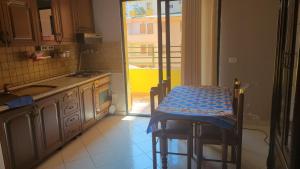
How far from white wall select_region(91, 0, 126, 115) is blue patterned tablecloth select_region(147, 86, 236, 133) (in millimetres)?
1764

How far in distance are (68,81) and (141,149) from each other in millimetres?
1513

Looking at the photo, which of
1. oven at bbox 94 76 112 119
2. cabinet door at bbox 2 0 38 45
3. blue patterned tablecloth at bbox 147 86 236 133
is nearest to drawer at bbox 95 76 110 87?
oven at bbox 94 76 112 119

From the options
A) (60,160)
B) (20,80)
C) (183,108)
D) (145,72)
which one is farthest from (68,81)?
(145,72)

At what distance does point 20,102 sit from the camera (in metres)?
2.37

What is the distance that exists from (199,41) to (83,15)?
2062mm

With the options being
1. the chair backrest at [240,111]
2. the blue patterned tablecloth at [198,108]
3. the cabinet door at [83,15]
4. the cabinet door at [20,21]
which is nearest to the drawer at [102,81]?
the cabinet door at [83,15]

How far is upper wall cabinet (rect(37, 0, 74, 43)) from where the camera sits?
306cm

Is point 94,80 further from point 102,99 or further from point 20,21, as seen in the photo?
point 20,21

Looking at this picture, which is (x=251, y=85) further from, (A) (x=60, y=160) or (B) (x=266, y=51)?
(A) (x=60, y=160)

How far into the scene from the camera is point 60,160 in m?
2.84

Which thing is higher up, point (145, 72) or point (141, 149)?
point (145, 72)

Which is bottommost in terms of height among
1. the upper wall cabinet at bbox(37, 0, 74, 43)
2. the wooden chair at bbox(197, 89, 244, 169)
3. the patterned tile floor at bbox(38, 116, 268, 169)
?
the patterned tile floor at bbox(38, 116, 268, 169)

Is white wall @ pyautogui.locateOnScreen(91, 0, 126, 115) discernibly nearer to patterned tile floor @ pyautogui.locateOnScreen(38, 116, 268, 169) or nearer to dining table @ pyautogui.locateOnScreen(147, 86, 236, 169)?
patterned tile floor @ pyautogui.locateOnScreen(38, 116, 268, 169)

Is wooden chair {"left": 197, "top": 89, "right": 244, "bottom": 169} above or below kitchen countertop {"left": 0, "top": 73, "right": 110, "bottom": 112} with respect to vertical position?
below
